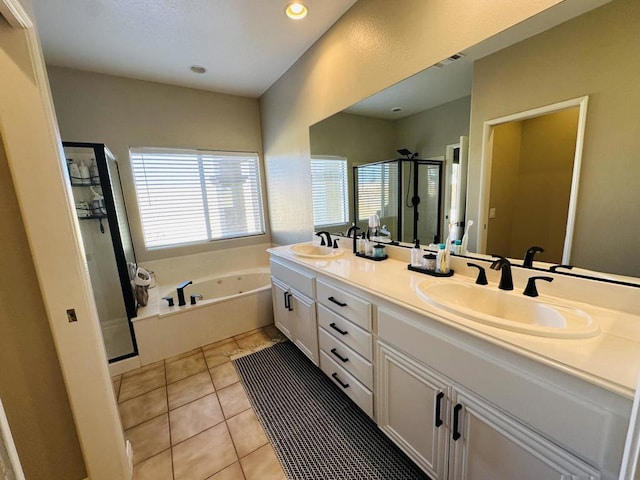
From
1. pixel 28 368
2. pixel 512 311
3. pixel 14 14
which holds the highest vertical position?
pixel 14 14

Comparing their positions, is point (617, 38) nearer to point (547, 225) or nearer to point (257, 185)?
point (547, 225)

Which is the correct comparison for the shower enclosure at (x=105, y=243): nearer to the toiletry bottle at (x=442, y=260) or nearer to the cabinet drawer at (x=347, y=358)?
the cabinet drawer at (x=347, y=358)

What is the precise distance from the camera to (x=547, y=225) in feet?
3.76

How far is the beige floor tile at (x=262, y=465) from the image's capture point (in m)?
1.30

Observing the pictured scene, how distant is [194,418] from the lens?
1681 millimetres

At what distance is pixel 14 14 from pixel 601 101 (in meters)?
2.09

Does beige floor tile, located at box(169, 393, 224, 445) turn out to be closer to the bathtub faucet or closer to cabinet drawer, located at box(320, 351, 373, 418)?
cabinet drawer, located at box(320, 351, 373, 418)

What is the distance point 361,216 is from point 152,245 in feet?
8.19

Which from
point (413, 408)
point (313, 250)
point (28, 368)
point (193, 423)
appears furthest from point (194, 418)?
point (313, 250)

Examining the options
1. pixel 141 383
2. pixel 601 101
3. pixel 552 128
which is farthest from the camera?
pixel 141 383

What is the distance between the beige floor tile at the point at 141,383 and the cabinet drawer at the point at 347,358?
137cm

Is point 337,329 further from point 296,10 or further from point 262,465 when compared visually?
point 296,10

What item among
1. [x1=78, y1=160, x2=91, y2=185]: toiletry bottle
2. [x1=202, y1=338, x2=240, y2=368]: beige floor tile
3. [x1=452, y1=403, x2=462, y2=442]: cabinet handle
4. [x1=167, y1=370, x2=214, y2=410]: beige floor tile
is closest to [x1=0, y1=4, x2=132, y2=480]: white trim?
[x1=167, y1=370, x2=214, y2=410]: beige floor tile

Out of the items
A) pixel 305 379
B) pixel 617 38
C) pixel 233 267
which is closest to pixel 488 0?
pixel 617 38
